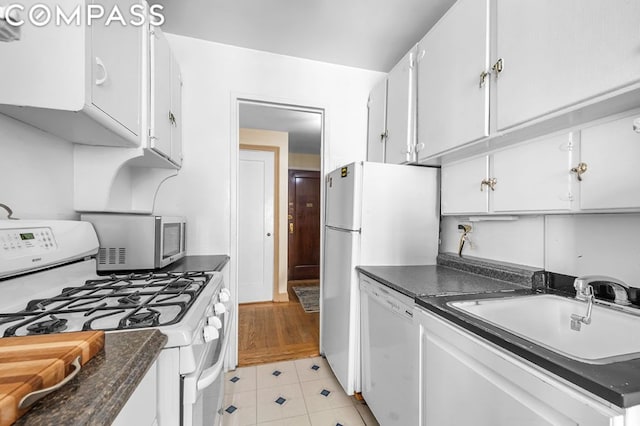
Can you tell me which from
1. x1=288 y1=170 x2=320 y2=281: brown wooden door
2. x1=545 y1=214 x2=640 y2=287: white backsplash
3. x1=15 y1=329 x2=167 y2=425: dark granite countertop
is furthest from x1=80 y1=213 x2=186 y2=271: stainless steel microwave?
x1=288 y1=170 x2=320 y2=281: brown wooden door

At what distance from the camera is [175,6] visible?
1.68 meters

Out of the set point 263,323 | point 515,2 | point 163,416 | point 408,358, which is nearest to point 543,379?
point 408,358

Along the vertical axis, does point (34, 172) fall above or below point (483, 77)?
below

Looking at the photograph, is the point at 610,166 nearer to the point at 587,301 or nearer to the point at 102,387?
the point at 587,301

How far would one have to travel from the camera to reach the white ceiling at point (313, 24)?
65.2 inches

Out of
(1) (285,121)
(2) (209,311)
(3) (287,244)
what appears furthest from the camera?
(3) (287,244)

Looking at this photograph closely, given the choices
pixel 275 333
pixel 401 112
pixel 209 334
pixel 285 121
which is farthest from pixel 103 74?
pixel 275 333

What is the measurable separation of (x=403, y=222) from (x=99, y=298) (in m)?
1.60

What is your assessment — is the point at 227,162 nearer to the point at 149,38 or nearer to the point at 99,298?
the point at 149,38

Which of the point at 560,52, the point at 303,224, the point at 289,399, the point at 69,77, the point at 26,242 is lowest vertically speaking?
the point at 289,399

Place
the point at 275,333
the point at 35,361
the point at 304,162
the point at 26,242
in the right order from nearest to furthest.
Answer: the point at 35,361 < the point at 26,242 < the point at 275,333 < the point at 304,162

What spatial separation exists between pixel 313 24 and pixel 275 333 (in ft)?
8.83

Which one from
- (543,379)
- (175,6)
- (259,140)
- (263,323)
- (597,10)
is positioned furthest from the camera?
(259,140)

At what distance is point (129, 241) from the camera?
138cm
